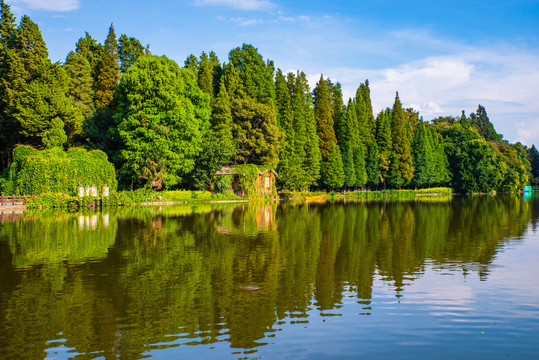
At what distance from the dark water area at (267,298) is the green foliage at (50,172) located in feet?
74.0

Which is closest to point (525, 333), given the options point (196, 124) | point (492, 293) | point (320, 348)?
point (492, 293)

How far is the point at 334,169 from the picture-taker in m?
76.6

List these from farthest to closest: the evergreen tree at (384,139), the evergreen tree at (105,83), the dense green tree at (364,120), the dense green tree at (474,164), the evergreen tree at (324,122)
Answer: the dense green tree at (364,120) < the dense green tree at (474,164) < the evergreen tree at (384,139) < the evergreen tree at (324,122) < the evergreen tree at (105,83)

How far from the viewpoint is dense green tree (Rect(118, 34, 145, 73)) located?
6950cm

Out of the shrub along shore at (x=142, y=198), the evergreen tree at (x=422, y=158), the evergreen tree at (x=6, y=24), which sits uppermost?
the evergreen tree at (x=6, y=24)

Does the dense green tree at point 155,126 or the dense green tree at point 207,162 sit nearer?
the dense green tree at point 155,126

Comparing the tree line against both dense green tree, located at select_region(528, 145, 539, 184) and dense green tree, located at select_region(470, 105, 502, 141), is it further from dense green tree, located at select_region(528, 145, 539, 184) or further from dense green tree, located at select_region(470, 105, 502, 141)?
dense green tree, located at select_region(470, 105, 502, 141)

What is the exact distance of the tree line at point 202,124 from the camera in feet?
156

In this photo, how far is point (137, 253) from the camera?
1559 centimetres

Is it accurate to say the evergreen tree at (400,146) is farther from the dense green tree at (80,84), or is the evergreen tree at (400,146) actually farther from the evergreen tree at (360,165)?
the dense green tree at (80,84)

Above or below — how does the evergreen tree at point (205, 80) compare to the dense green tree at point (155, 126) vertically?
above

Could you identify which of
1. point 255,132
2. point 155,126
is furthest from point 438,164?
point 155,126

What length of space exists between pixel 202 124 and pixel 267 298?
47569 millimetres

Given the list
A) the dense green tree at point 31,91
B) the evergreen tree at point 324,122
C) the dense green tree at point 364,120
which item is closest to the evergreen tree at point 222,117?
the dense green tree at point 31,91
